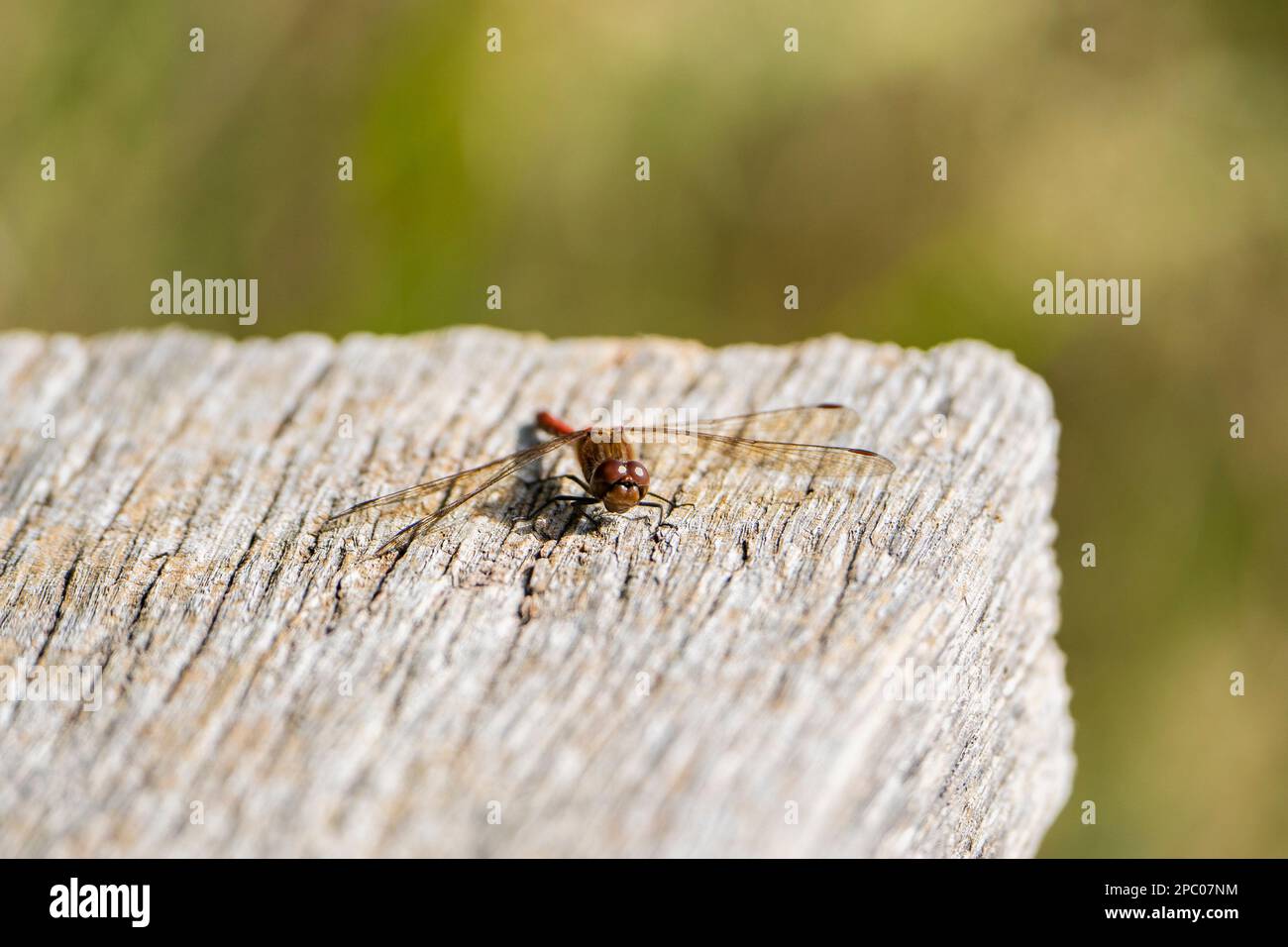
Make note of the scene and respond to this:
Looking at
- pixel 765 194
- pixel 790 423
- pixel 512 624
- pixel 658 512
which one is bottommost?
pixel 512 624

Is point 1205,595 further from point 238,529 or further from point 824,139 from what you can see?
point 238,529

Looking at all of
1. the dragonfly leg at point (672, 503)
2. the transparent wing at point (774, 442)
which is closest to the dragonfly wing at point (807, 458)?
the transparent wing at point (774, 442)

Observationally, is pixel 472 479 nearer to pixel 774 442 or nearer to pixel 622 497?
pixel 622 497

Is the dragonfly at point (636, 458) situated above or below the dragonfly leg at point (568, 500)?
above

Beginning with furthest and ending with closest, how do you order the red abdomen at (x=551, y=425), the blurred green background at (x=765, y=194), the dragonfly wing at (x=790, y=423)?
the blurred green background at (x=765, y=194) < the red abdomen at (x=551, y=425) < the dragonfly wing at (x=790, y=423)

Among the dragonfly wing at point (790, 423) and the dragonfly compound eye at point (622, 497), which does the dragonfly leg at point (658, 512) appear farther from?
the dragonfly wing at point (790, 423)

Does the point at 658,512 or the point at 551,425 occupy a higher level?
the point at 551,425

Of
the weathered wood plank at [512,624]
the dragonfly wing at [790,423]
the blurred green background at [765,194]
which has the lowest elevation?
the weathered wood plank at [512,624]

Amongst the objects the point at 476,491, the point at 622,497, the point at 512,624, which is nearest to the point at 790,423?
the point at 622,497
